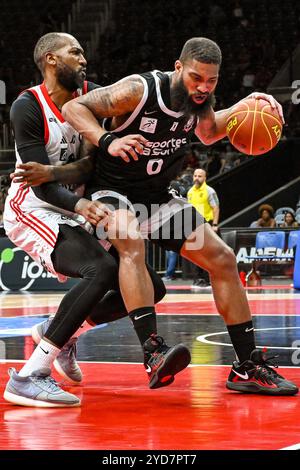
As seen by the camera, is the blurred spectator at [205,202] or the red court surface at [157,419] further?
the blurred spectator at [205,202]

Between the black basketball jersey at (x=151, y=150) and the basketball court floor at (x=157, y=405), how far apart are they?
109cm

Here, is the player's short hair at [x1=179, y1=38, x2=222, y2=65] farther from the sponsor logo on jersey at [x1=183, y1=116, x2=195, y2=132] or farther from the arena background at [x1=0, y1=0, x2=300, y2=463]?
the arena background at [x1=0, y1=0, x2=300, y2=463]

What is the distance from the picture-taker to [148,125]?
5055 mm

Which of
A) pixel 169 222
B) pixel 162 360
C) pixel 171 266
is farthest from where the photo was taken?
pixel 171 266

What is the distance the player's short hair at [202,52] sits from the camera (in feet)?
16.1

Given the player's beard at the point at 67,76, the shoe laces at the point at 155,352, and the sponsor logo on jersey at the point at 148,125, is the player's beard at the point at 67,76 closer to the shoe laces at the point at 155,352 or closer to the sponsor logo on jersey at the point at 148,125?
the sponsor logo on jersey at the point at 148,125

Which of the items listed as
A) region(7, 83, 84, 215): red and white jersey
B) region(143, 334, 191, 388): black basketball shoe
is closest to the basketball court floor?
region(143, 334, 191, 388): black basketball shoe

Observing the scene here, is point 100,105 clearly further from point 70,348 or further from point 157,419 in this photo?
point 157,419

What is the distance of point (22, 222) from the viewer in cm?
517

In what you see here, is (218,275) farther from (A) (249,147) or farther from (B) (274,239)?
(B) (274,239)

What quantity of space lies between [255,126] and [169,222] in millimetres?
706

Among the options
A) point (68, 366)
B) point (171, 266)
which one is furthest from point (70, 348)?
point (171, 266)

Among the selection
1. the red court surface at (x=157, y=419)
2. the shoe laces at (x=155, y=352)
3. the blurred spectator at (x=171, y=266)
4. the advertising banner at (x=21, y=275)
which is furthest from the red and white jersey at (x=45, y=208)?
the blurred spectator at (x=171, y=266)
